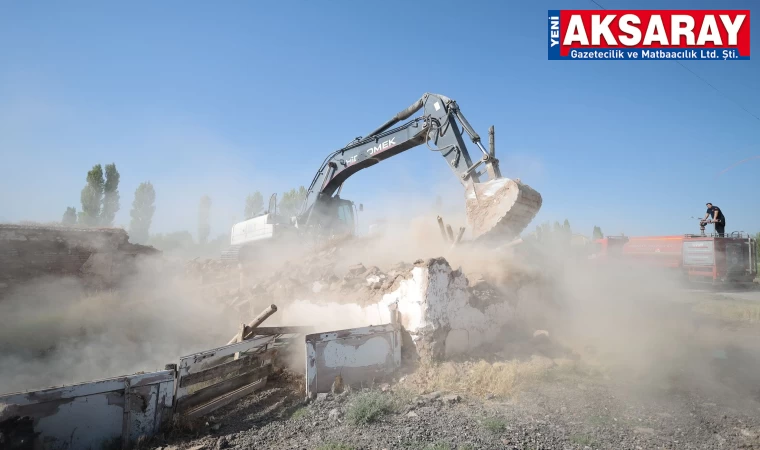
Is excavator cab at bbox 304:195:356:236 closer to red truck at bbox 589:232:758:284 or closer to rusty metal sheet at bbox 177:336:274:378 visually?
rusty metal sheet at bbox 177:336:274:378

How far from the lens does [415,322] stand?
6176 mm

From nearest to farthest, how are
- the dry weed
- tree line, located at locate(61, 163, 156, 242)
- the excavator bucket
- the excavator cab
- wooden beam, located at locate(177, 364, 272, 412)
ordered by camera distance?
wooden beam, located at locate(177, 364, 272, 412), the dry weed, the excavator bucket, the excavator cab, tree line, located at locate(61, 163, 156, 242)

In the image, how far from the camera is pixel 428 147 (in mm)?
10039

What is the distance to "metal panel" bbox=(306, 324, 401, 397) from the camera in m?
5.46

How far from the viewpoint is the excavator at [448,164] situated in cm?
784

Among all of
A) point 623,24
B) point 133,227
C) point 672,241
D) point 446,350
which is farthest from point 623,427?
point 133,227

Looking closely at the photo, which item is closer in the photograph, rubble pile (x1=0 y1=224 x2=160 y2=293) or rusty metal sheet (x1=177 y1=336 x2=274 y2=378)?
rusty metal sheet (x1=177 y1=336 x2=274 y2=378)

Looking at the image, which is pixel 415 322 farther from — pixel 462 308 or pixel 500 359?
pixel 500 359

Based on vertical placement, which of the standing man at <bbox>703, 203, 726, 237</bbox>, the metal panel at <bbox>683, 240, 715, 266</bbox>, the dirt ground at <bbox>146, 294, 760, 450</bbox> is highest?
the standing man at <bbox>703, 203, 726, 237</bbox>

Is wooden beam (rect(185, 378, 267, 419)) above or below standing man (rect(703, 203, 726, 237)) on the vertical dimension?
below

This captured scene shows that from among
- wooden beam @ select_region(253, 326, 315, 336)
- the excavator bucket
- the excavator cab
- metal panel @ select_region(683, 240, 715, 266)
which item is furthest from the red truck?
wooden beam @ select_region(253, 326, 315, 336)

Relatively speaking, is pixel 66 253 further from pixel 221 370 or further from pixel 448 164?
pixel 448 164

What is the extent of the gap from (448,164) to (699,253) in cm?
1678

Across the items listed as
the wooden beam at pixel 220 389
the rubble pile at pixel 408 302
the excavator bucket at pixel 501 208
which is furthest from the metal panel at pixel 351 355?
the excavator bucket at pixel 501 208
